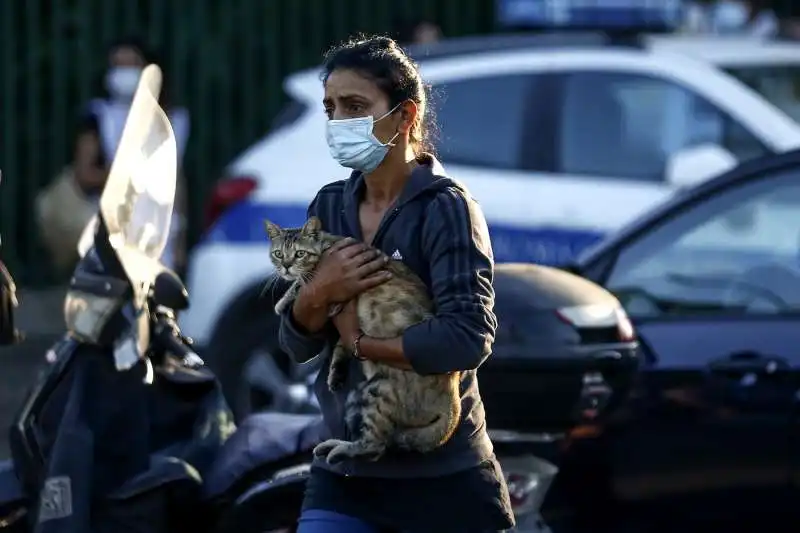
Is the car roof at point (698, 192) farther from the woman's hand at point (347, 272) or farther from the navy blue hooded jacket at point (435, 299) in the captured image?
the woman's hand at point (347, 272)

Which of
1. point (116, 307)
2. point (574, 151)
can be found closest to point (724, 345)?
point (116, 307)

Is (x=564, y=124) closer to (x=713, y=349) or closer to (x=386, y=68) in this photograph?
(x=713, y=349)

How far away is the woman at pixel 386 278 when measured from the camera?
3.29 m

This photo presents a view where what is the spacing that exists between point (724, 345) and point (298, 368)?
2552mm

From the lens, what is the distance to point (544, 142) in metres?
7.86

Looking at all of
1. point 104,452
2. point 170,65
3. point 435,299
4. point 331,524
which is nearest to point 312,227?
point 435,299

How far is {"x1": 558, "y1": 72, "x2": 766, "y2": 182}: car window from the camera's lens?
7777mm

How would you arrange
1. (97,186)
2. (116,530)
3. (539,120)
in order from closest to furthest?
(116,530) → (539,120) → (97,186)

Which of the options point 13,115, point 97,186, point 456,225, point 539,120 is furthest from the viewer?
point 13,115

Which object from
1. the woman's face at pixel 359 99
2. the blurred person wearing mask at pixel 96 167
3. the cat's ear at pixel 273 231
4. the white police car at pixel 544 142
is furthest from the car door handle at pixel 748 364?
the blurred person wearing mask at pixel 96 167

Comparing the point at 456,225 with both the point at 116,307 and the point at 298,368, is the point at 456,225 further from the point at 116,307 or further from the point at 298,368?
the point at 298,368

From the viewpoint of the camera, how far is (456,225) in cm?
330

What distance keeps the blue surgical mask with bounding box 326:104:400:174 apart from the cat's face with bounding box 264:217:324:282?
152 mm

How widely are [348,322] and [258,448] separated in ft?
4.21
